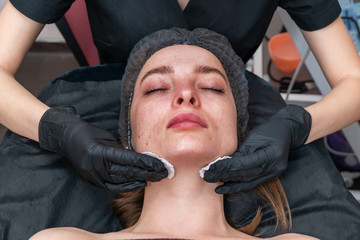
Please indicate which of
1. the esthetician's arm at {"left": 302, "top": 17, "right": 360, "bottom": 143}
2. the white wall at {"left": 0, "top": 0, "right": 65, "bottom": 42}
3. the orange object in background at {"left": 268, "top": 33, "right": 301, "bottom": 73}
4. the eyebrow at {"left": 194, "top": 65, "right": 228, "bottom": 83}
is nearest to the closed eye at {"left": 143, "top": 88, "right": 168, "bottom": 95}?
the eyebrow at {"left": 194, "top": 65, "right": 228, "bottom": 83}

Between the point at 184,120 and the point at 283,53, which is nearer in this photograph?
the point at 184,120

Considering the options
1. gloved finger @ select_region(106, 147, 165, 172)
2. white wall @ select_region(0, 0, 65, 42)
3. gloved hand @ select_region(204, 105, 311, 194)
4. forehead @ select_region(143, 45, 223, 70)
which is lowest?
white wall @ select_region(0, 0, 65, 42)

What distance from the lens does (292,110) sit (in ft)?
4.19

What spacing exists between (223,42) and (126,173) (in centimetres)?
52

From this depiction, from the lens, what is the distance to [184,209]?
1.12 metres

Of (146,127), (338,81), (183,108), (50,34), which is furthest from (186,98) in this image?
(50,34)

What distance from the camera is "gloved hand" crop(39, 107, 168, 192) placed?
106 centimetres

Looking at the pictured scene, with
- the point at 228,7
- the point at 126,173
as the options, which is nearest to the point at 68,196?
the point at 126,173

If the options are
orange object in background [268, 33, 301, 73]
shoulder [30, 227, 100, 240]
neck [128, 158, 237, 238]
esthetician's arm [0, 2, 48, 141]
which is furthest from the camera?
orange object in background [268, 33, 301, 73]

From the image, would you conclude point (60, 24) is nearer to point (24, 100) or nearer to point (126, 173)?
point (24, 100)

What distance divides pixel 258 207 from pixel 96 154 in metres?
0.56

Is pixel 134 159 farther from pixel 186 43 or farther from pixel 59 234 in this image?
pixel 186 43

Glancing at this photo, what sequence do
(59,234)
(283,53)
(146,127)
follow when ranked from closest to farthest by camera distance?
(59,234), (146,127), (283,53)

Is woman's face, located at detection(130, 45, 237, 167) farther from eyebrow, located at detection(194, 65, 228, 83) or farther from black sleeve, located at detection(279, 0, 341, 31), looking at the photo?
black sleeve, located at detection(279, 0, 341, 31)
